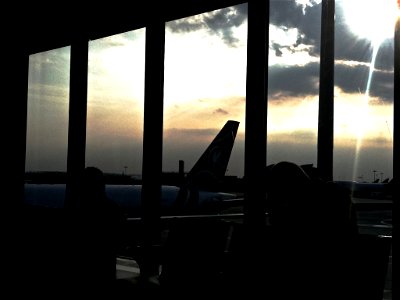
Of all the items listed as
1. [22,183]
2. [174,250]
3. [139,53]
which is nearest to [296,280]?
[174,250]

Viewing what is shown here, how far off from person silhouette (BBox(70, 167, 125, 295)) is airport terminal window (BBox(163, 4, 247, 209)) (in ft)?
2.66

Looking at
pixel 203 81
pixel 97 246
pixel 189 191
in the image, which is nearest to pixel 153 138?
pixel 203 81

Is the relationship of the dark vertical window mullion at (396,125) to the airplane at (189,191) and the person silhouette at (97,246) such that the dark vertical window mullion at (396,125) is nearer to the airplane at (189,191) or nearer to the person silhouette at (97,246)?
the person silhouette at (97,246)

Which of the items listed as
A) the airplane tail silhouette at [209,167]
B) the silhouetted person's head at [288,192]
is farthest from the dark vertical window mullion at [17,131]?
the airplane tail silhouette at [209,167]

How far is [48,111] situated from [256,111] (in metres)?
2.83

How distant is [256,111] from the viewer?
2.86m

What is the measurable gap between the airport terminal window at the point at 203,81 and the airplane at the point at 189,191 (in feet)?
22.1

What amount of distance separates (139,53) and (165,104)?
487mm

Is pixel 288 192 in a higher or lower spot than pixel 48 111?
lower

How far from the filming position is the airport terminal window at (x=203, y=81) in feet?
10.0

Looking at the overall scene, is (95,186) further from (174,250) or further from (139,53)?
(139,53)

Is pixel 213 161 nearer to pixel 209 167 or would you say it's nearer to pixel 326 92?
pixel 209 167

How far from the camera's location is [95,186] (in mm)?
2656

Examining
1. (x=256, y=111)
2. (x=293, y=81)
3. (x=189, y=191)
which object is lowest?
(x=189, y=191)
